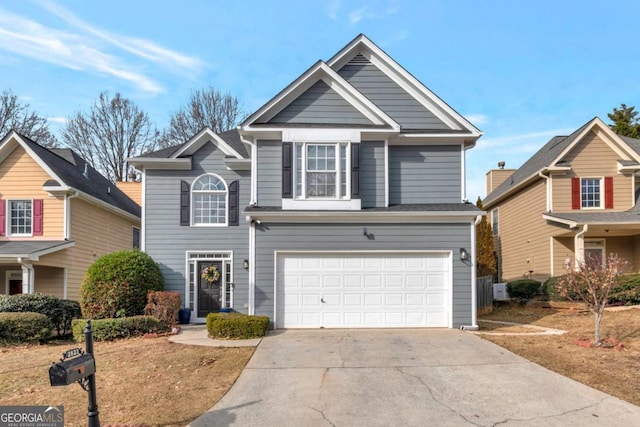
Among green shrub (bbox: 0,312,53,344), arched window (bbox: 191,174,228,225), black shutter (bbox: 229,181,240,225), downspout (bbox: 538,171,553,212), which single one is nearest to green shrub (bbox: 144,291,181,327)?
green shrub (bbox: 0,312,53,344)

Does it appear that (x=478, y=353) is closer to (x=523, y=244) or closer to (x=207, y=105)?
(x=523, y=244)

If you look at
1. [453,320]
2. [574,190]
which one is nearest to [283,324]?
Answer: [453,320]

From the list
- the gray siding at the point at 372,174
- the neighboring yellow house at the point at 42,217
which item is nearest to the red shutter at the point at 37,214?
the neighboring yellow house at the point at 42,217

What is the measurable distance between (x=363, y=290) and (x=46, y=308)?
865 centimetres

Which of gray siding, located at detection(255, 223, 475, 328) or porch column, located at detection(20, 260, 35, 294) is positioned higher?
gray siding, located at detection(255, 223, 475, 328)

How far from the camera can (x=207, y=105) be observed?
32594 mm

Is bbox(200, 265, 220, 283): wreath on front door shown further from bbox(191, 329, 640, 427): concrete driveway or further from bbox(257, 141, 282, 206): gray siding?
bbox(191, 329, 640, 427): concrete driveway

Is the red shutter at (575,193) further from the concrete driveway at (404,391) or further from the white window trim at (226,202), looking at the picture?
the white window trim at (226,202)

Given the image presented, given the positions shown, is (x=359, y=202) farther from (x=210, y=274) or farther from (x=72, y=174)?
(x=72, y=174)

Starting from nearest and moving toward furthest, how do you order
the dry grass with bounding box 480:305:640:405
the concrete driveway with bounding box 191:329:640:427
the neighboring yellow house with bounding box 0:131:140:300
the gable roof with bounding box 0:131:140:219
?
the concrete driveway with bounding box 191:329:640:427 < the dry grass with bounding box 480:305:640:405 < the neighboring yellow house with bounding box 0:131:140:300 < the gable roof with bounding box 0:131:140:219

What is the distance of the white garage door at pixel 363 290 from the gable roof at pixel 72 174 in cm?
944

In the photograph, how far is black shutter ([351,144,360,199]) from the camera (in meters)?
12.1

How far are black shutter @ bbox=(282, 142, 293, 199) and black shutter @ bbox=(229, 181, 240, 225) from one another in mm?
3315

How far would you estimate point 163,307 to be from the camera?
1246 cm
